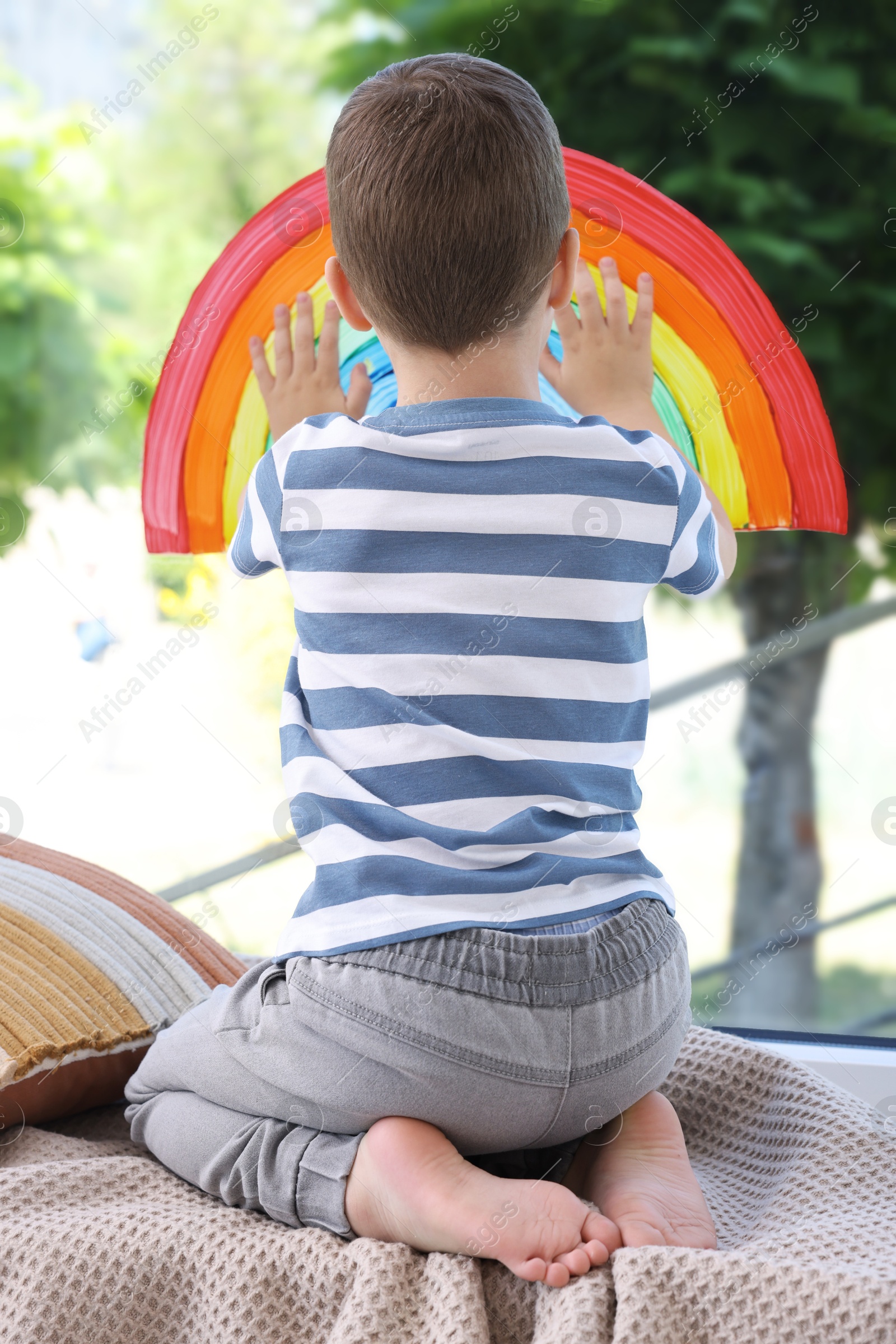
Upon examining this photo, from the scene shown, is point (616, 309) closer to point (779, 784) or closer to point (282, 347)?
point (282, 347)

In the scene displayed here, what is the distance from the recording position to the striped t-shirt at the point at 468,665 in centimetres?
68

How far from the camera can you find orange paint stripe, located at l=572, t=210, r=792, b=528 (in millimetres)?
885

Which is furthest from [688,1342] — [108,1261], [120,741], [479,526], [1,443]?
[1,443]

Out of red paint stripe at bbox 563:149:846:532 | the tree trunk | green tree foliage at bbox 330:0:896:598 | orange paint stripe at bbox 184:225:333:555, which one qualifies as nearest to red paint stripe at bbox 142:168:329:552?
orange paint stripe at bbox 184:225:333:555

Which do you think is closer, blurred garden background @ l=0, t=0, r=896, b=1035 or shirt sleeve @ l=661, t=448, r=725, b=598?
shirt sleeve @ l=661, t=448, r=725, b=598

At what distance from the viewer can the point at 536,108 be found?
0.72m

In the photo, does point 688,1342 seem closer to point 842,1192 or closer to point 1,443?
point 842,1192

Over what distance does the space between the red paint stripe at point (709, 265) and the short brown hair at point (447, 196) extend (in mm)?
152

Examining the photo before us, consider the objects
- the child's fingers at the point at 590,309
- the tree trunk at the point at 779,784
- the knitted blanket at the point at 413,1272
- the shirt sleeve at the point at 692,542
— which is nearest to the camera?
the knitted blanket at the point at 413,1272

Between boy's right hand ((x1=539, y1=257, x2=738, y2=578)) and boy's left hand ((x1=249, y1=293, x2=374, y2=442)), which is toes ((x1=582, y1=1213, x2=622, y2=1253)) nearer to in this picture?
boy's right hand ((x1=539, y1=257, x2=738, y2=578))

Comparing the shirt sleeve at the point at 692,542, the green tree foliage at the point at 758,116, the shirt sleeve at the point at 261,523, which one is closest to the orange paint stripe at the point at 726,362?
the shirt sleeve at the point at 692,542

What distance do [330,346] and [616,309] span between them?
234mm

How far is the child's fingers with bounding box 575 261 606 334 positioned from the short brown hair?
0.11m

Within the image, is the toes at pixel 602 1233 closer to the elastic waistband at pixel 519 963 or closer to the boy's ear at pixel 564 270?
the elastic waistband at pixel 519 963
